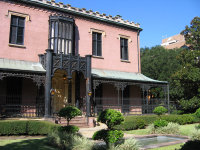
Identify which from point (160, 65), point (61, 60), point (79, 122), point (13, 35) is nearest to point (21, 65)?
point (13, 35)

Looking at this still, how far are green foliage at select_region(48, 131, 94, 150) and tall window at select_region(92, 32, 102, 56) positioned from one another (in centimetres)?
1075

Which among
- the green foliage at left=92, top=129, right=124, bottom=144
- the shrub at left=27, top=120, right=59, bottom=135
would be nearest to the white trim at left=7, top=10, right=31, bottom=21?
the shrub at left=27, top=120, right=59, bottom=135

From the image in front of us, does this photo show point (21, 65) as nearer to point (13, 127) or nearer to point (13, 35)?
point (13, 35)

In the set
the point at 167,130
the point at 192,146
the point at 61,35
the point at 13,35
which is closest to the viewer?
the point at 192,146

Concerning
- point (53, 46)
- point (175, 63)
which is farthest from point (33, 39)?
point (175, 63)

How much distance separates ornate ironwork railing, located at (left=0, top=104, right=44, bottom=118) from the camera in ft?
42.1

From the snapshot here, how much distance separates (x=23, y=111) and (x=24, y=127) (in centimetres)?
337

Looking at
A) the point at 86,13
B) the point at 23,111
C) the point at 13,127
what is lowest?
the point at 13,127

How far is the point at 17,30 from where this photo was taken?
1516 centimetres

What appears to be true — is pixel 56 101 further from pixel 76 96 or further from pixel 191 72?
pixel 191 72

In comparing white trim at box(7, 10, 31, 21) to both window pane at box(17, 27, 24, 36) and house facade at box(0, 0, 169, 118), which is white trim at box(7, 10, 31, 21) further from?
window pane at box(17, 27, 24, 36)

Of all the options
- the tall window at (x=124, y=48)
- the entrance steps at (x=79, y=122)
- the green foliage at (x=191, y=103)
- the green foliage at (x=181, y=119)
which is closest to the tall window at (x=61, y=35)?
the entrance steps at (x=79, y=122)

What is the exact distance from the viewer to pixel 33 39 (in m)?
15.7

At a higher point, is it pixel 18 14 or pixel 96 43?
pixel 18 14
